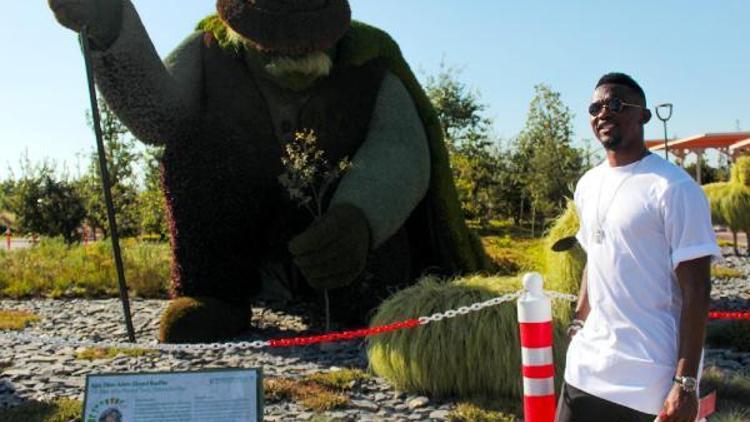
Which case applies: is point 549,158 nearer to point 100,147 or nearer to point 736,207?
point 736,207

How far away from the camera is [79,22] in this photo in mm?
4914

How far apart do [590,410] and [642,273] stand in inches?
15.9

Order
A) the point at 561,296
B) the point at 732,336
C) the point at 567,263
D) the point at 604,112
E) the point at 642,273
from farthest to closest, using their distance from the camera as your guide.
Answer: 1. the point at 732,336
2. the point at 567,263
3. the point at 561,296
4. the point at 604,112
5. the point at 642,273

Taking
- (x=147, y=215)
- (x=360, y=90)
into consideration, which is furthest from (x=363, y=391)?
(x=147, y=215)

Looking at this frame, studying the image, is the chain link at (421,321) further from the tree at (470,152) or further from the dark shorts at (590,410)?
the tree at (470,152)

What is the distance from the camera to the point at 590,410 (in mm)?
2004

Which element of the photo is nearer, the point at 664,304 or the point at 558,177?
the point at 664,304

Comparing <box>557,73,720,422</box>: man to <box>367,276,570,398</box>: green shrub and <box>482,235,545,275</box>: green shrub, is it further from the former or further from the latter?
<box>482,235,545,275</box>: green shrub

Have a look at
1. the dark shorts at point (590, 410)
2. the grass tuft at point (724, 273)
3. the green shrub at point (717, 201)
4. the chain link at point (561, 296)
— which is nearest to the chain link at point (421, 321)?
the chain link at point (561, 296)

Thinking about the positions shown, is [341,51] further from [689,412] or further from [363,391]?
[689,412]

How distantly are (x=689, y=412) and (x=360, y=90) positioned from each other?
4217mm

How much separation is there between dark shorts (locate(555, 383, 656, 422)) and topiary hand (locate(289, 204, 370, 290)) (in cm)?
276

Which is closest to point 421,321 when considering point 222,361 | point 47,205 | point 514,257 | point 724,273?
point 222,361

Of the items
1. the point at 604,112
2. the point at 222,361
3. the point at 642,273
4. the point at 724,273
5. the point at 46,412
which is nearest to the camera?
the point at 642,273
